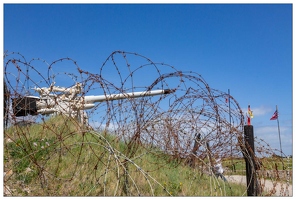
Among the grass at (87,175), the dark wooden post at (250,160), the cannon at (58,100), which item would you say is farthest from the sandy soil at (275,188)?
the cannon at (58,100)

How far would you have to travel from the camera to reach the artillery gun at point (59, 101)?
5562 millimetres

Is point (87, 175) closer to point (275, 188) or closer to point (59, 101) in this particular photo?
point (59, 101)

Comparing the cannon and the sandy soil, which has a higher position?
the cannon

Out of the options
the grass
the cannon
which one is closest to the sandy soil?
the grass

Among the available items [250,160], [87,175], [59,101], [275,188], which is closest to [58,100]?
[59,101]

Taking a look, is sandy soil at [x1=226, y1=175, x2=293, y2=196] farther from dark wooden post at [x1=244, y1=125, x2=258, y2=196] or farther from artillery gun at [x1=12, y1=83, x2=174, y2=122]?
artillery gun at [x1=12, y1=83, x2=174, y2=122]

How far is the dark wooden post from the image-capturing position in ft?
17.9

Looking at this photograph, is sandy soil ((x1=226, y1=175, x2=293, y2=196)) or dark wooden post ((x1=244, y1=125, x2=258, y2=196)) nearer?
sandy soil ((x1=226, y1=175, x2=293, y2=196))

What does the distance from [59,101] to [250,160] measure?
Result: 9.36 feet

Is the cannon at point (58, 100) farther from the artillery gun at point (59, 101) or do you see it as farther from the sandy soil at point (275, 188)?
the sandy soil at point (275, 188)

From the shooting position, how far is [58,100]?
6.60 m

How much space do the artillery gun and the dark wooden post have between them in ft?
4.22

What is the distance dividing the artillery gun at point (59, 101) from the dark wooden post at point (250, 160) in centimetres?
129

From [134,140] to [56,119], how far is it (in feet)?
12.7
